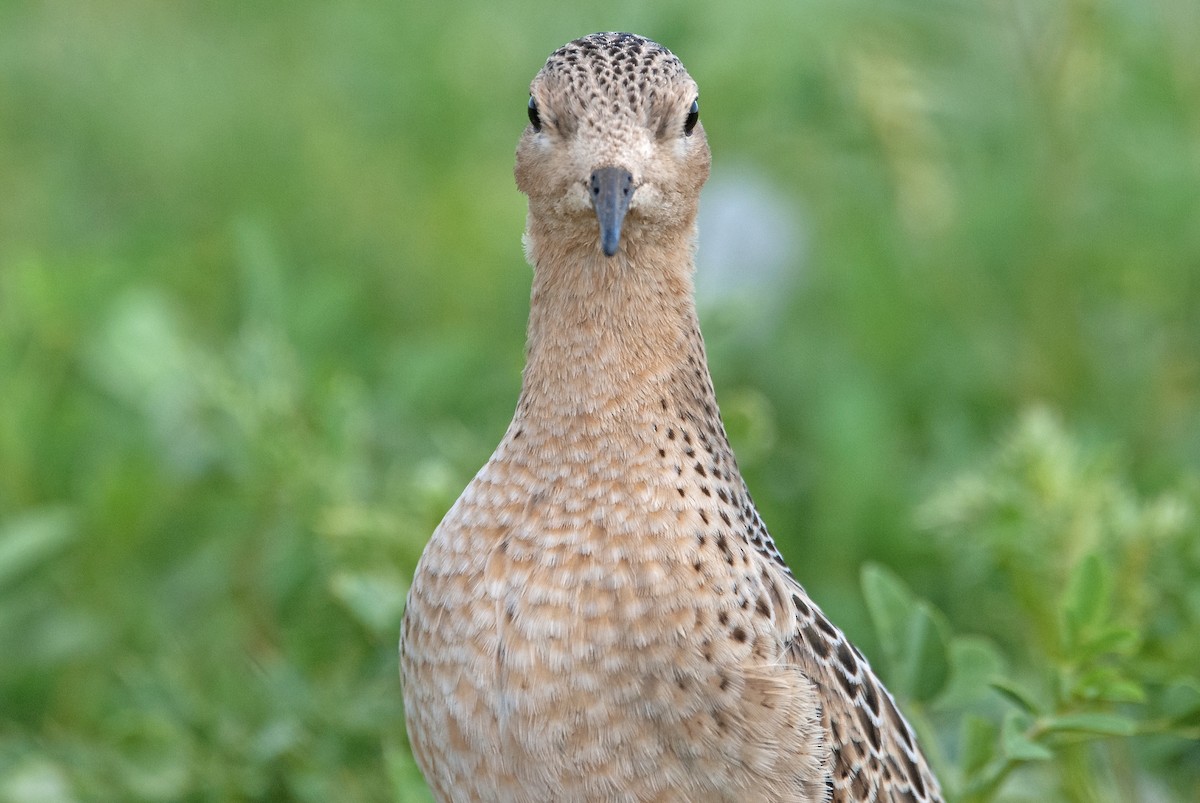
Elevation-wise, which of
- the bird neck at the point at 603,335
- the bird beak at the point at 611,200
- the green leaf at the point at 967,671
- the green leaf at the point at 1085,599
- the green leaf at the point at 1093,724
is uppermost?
the bird beak at the point at 611,200

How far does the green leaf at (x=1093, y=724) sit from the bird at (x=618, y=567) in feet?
0.87

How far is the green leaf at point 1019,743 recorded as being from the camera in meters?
2.83

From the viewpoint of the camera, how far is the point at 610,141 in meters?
2.69

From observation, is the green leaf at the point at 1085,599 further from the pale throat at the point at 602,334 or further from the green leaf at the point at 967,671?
the pale throat at the point at 602,334

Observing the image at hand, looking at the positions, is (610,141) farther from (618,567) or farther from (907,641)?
(907,641)

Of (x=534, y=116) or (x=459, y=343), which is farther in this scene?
(x=459, y=343)

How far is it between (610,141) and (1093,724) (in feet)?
3.96

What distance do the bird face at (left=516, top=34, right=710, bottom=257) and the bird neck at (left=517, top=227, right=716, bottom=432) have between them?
0.15ft

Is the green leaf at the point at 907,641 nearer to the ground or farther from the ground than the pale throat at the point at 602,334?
nearer to the ground

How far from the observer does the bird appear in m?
2.66

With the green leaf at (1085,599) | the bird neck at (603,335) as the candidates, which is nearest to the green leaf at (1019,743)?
the green leaf at (1085,599)

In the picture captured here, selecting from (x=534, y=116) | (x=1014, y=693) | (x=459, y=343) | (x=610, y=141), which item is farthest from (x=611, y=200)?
(x=459, y=343)

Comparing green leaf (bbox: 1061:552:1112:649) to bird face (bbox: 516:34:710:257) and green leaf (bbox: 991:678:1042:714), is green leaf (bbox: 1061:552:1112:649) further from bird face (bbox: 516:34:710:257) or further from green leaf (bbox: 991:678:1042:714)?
bird face (bbox: 516:34:710:257)

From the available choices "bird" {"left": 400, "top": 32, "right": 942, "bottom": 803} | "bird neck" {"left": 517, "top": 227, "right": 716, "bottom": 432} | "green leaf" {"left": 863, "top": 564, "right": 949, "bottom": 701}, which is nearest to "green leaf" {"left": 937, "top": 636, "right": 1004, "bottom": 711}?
"green leaf" {"left": 863, "top": 564, "right": 949, "bottom": 701}
